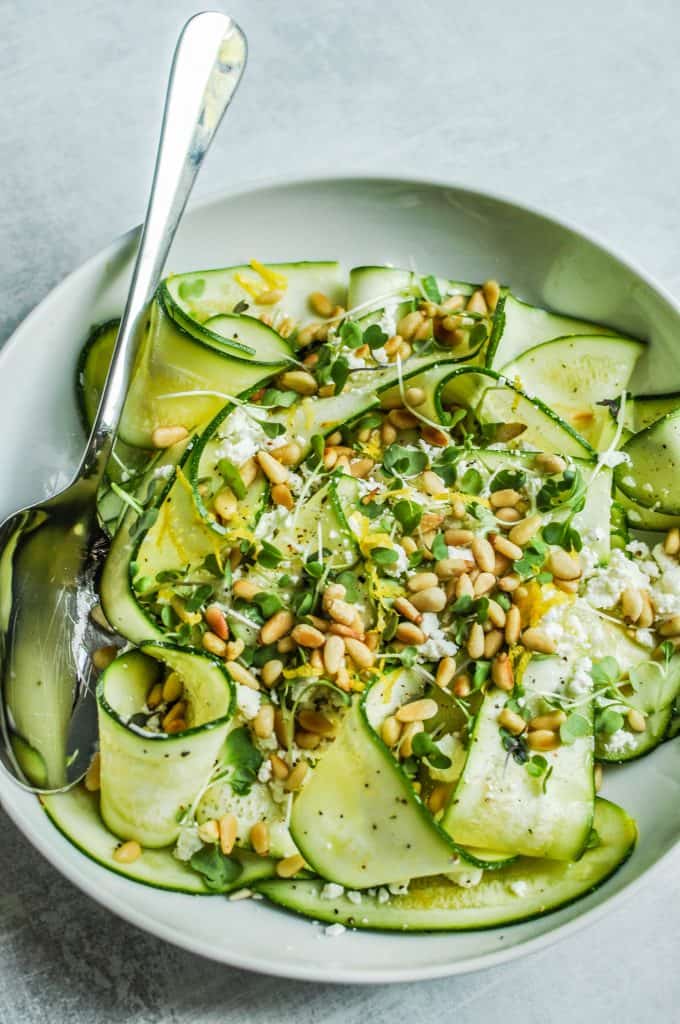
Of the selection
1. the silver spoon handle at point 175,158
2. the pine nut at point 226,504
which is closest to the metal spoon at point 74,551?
the silver spoon handle at point 175,158

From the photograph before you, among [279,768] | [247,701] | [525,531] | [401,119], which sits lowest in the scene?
[279,768]

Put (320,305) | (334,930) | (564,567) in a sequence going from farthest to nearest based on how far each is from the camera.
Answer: (320,305) → (564,567) → (334,930)

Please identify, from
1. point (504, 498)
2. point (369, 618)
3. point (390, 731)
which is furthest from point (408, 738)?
point (504, 498)

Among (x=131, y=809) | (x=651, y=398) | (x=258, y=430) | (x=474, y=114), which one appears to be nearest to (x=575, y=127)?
(x=474, y=114)

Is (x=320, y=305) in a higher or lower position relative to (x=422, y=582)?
higher

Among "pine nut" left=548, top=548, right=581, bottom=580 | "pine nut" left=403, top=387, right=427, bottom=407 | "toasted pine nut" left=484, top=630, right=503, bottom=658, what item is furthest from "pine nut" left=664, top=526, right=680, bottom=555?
"pine nut" left=403, top=387, right=427, bottom=407

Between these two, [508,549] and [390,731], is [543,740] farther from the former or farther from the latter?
[508,549]

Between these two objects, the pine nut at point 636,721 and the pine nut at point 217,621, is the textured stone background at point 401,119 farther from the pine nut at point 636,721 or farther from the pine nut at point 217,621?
the pine nut at point 217,621

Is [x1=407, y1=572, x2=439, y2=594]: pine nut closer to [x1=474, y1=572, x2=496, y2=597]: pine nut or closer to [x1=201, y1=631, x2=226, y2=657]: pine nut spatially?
[x1=474, y1=572, x2=496, y2=597]: pine nut
